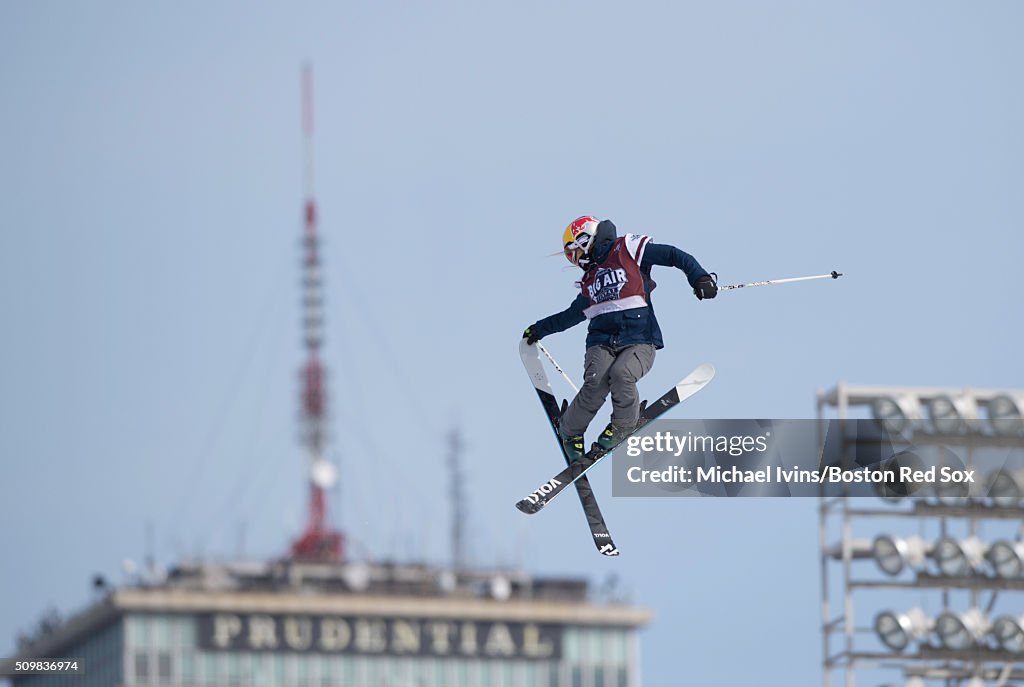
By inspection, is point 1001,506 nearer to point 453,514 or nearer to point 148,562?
point 148,562

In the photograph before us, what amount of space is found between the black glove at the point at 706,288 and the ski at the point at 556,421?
10.0ft

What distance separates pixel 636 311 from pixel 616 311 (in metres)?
0.26

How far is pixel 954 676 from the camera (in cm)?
7756

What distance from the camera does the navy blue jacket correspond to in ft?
108

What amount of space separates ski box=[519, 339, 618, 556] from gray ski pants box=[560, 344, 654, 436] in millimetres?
1445

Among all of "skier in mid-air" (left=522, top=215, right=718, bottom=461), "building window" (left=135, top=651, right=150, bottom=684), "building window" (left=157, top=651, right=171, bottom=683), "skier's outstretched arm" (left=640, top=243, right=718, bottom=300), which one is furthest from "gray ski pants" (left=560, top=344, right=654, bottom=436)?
"building window" (left=157, top=651, right=171, bottom=683)

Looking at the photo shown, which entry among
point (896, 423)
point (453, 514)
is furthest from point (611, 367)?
point (453, 514)

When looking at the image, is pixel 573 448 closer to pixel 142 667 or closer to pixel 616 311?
pixel 616 311

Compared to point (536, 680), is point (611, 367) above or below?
above

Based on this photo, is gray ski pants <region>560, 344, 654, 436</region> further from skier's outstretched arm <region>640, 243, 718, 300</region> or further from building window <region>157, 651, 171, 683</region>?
building window <region>157, 651, 171, 683</region>

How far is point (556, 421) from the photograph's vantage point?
35.6 meters

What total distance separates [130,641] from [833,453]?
92.4 m

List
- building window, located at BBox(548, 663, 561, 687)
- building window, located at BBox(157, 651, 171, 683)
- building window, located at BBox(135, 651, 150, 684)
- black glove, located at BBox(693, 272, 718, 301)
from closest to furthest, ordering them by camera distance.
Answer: black glove, located at BBox(693, 272, 718, 301)
building window, located at BBox(135, 651, 150, 684)
building window, located at BBox(157, 651, 171, 683)
building window, located at BBox(548, 663, 561, 687)

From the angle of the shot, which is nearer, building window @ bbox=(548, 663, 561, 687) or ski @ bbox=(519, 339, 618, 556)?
ski @ bbox=(519, 339, 618, 556)
